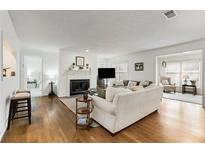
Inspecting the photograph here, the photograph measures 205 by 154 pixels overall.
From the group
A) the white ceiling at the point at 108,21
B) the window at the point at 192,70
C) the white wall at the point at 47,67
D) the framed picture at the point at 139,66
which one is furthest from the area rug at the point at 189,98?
the white wall at the point at 47,67

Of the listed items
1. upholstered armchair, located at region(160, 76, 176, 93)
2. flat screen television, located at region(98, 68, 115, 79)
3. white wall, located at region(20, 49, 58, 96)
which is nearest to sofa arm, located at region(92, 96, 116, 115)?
flat screen television, located at region(98, 68, 115, 79)

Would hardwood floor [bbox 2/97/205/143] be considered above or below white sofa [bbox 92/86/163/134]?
below

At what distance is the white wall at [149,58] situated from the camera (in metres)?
4.65

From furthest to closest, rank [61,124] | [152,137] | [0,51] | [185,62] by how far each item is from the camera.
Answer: [185,62], [61,124], [152,137], [0,51]

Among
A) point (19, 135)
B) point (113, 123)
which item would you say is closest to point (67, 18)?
point (113, 123)

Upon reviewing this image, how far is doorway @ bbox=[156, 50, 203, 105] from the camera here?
6.94 meters

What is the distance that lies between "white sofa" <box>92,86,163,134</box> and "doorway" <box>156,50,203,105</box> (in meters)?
3.96

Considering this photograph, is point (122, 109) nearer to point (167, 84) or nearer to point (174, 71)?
point (167, 84)

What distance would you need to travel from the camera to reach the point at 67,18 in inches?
104

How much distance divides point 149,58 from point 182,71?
2955 millimetres

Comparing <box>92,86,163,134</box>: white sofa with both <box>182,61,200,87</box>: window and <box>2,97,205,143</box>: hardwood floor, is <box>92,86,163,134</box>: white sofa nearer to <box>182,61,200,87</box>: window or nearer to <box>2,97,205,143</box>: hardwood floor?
<box>2,97,205,143</box>: hardwood floor
